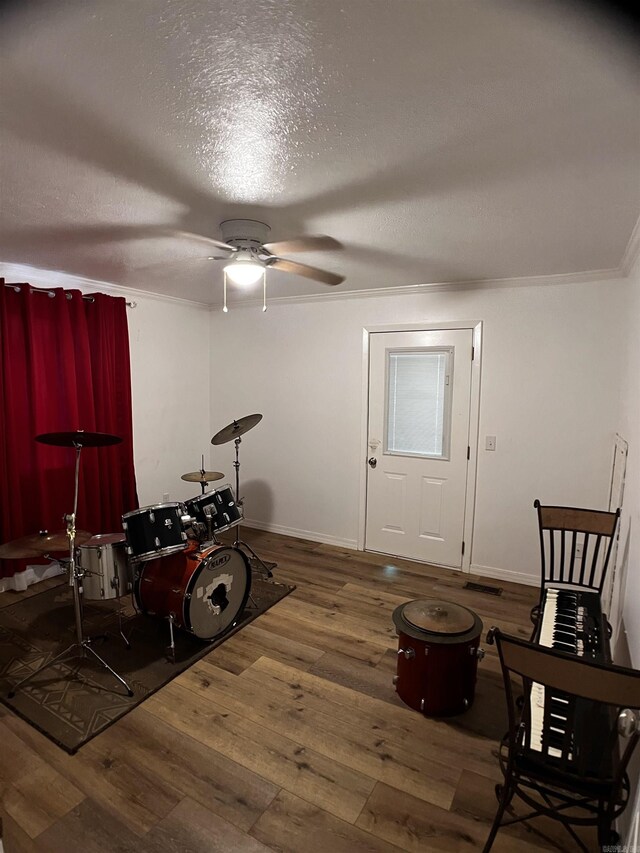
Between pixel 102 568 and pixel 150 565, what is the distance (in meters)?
0.29

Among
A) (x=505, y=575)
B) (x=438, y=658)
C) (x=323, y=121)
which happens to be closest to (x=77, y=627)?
(x=438, y=658)

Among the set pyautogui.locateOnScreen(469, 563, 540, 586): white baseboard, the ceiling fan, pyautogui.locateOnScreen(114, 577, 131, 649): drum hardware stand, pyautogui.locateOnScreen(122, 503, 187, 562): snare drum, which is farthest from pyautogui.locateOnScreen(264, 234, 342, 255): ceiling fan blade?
pyautogui.locateOnScreen(469, 563, 540, 586): white baseboard

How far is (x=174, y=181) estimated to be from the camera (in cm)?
176

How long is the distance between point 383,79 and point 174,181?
974mm

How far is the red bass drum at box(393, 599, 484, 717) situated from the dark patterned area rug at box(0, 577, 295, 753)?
1.21 meters

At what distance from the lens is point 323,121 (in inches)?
52.6

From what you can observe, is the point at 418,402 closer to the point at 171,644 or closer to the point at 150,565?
the point at 150,565

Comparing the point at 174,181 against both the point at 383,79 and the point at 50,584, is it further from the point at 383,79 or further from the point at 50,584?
the point at 50,584

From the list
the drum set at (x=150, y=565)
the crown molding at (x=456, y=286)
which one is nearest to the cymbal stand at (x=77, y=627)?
the drum set at (x=150, y=565)

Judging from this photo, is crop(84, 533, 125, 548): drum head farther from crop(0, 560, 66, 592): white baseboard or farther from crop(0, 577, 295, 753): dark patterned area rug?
crop(0, 560, 66, 592): white baseboard

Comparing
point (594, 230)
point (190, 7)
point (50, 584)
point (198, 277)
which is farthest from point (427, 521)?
Result: point (190, 7)

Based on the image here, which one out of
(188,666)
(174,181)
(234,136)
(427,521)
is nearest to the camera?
(234,136)

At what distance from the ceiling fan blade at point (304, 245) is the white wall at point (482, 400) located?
1.37 meters

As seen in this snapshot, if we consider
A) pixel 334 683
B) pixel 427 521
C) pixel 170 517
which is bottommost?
pixel 334 683
